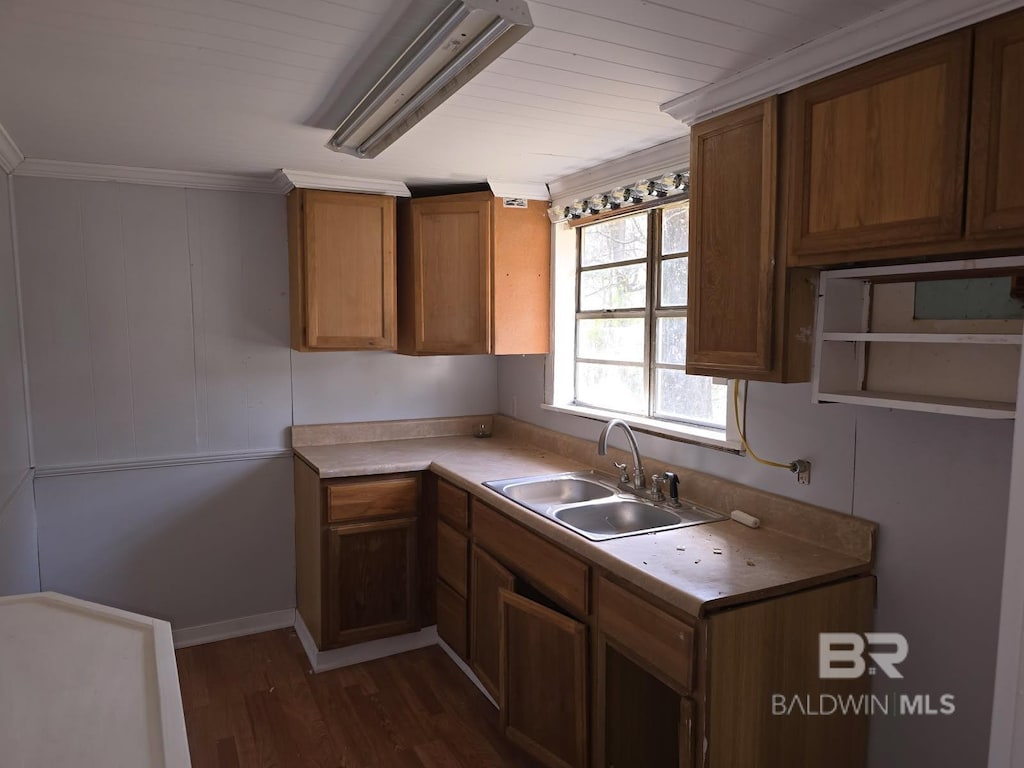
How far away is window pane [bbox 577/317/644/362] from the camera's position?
9.61 ft

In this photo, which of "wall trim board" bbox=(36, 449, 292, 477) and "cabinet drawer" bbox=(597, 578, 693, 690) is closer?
"cabinet drawer" bbox=(597, 578, 693, 690)

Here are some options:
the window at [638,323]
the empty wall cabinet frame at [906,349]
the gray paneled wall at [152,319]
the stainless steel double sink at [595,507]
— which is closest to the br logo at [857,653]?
the stainless steel double sink at [595,507]

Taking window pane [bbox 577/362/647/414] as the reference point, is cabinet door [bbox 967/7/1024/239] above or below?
above

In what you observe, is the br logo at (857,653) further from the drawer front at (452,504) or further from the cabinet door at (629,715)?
the drawer front at (452,504)

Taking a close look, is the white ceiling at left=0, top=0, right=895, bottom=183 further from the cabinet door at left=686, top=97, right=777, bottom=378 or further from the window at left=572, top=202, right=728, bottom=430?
the window at left=572, top=202, right=728, bottom=430

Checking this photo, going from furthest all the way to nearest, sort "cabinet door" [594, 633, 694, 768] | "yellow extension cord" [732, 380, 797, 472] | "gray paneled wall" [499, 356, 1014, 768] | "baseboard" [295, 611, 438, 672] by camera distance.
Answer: "baseboard" [295, 611, 438, 672]
"yellow extension cord" [732, 380, 797, 472]
"cabinet door" [594, 633, 694, 768]
"gray paneled wall" [499, 356, 1014, 768]

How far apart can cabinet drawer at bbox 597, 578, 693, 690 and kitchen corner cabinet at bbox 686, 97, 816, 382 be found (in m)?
0.68

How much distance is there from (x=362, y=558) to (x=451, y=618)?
47 centimetres

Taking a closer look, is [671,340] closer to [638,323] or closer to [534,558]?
[638,323]

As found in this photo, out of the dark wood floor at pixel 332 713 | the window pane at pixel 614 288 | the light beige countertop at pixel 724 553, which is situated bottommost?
the dark wood floor at pixel 332 713

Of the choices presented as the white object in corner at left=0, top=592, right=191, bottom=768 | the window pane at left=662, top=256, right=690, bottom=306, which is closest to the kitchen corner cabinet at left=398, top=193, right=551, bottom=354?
the window pane at left=662, top=256, right=690, bottom=306

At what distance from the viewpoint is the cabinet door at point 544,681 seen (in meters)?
2.06

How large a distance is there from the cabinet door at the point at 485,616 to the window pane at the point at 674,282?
121cm

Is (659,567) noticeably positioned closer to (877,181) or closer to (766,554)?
(766,554)
